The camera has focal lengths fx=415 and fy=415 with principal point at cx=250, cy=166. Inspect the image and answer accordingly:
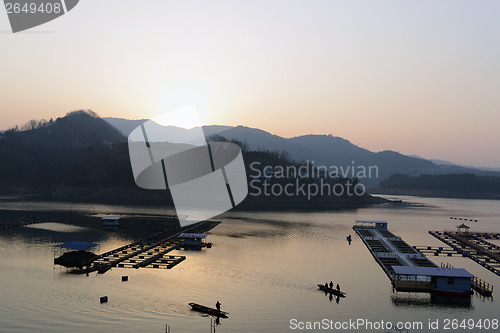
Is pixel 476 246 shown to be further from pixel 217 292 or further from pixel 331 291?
pixel 217 292

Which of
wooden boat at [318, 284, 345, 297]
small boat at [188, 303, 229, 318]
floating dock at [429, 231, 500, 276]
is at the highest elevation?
small boat at [188, 303, 229, 318]

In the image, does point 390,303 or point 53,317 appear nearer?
point 53,317

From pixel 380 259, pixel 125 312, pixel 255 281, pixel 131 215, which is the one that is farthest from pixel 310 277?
pixel 131 215

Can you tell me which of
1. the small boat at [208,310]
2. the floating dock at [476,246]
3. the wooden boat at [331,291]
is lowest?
the floating dock at [476,246]

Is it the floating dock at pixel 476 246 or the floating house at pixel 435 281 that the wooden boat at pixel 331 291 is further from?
the floating dock at pixel 476 246

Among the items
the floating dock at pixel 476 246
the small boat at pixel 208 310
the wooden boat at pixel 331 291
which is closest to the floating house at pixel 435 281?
the wooden boat at pixel 331 291

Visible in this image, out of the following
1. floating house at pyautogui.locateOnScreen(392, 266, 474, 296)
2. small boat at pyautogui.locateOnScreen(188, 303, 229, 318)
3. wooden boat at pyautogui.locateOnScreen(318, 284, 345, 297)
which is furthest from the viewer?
floating house at pyautogui.locateOnScreen(392, 266, 474, 296)

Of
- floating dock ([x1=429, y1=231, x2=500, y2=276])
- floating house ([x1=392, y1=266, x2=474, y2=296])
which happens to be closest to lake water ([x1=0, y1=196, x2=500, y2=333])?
floating house ([x1=392, y1=266, x2=474, y2=296])

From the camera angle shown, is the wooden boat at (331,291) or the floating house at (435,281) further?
the floating house at (435,281)

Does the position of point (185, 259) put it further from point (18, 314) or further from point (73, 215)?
point (73, 215)

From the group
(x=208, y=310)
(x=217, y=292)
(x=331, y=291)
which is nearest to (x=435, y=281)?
(x=331, y=291)

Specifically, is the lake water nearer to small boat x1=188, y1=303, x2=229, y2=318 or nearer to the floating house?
small boat x1=188, y1=303, x2=229, y2=318
